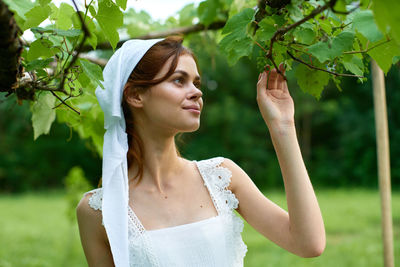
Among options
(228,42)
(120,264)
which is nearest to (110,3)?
(228,42)

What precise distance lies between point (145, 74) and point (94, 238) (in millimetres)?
677

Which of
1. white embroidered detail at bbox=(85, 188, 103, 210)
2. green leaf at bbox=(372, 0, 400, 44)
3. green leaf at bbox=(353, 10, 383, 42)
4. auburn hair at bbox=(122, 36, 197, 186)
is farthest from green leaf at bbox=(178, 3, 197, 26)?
green leaf at bbox=(372, 0, 400, 44)

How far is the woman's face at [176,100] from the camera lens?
1.63 meters

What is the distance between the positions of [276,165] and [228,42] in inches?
717

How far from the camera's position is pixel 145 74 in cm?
172

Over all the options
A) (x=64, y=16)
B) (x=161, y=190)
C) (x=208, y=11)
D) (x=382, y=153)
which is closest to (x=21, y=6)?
(x=64, y=16)

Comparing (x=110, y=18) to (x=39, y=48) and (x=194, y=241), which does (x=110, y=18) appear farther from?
(x=194, y=241)

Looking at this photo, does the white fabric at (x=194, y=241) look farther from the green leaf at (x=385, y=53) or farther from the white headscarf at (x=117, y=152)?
the green leaf at (x=385, y=53)

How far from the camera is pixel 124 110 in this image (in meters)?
1.87

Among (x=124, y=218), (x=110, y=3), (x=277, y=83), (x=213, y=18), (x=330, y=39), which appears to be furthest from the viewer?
(x=213, y=18)

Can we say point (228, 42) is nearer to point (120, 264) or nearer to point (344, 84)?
point (120, 264)

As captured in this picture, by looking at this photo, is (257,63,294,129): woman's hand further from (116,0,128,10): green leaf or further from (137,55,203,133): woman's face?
(116,0,128,10): green leaf

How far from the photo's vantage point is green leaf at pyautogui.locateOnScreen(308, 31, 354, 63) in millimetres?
1029

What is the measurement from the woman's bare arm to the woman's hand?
80 centimetres
